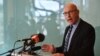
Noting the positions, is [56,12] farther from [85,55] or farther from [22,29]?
[85,55]

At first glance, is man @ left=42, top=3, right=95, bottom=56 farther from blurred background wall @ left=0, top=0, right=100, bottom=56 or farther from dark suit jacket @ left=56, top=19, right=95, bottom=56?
blurred background wall @ left=0, top=0, right=100, bottom=56

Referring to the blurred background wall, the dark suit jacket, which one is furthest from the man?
the blurred background wall

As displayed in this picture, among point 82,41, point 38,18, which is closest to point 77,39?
point 82,41

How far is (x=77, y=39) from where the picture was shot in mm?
2475

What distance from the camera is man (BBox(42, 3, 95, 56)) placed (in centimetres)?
236

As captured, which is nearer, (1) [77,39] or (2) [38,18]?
(1) [77,39]

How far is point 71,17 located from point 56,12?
0.53 metres

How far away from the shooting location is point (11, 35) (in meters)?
3.36

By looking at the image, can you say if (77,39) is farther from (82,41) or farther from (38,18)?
(38,18)

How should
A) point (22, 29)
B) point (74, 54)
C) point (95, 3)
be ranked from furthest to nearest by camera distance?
point (22, 29), point (95, 3), point (74, 54)

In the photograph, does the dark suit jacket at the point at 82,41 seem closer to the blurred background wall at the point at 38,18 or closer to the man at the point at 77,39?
the man at the point at 77,39

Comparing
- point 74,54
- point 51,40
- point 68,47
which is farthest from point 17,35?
point 74,54

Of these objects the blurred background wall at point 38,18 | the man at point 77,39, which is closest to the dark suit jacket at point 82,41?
the man at point 77,39

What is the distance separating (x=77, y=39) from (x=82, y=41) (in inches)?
2.5
